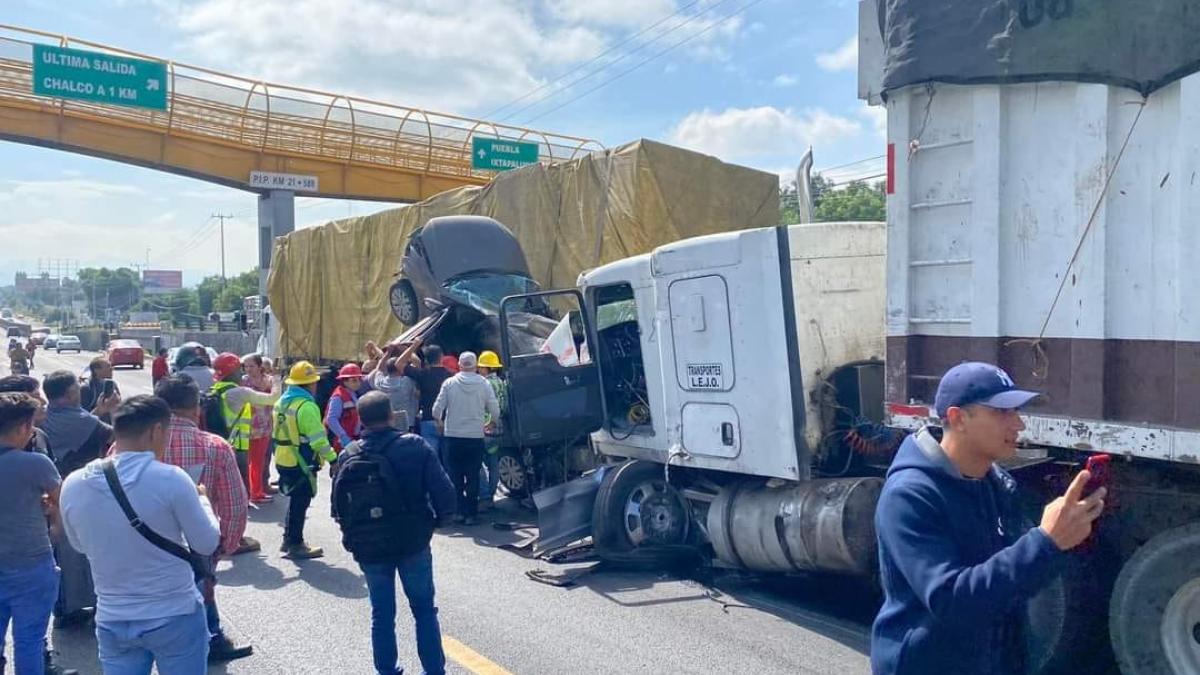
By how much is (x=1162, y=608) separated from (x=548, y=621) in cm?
334

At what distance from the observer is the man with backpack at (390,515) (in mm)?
4473

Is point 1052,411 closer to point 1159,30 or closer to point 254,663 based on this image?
point 1159,30

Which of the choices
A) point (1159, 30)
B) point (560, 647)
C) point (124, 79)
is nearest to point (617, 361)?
point (560, 647)

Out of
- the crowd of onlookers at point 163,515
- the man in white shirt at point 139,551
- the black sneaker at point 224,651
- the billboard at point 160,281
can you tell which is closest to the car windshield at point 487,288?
the crowd of onlookers at point 163,515

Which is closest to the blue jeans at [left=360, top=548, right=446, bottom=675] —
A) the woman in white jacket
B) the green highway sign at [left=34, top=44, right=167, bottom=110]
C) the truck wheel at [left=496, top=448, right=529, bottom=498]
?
the woman in white jacket

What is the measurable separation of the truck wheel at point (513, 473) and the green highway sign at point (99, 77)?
15266mm

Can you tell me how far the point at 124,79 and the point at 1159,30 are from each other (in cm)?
2109

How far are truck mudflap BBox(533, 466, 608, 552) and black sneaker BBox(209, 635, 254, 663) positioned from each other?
2.46 metres

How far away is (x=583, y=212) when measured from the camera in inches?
480

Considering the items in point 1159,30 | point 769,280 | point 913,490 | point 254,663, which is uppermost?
point 1159,30

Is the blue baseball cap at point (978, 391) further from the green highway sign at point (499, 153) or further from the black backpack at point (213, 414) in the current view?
the green highway sign at point (499, 153)

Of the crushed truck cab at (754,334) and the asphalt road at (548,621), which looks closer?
the asphalt road at (548,621)

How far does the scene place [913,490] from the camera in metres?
2.38

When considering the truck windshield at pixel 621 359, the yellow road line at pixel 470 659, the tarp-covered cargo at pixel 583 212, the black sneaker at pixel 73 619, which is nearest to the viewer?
the yellow road line at pixel 470 659
